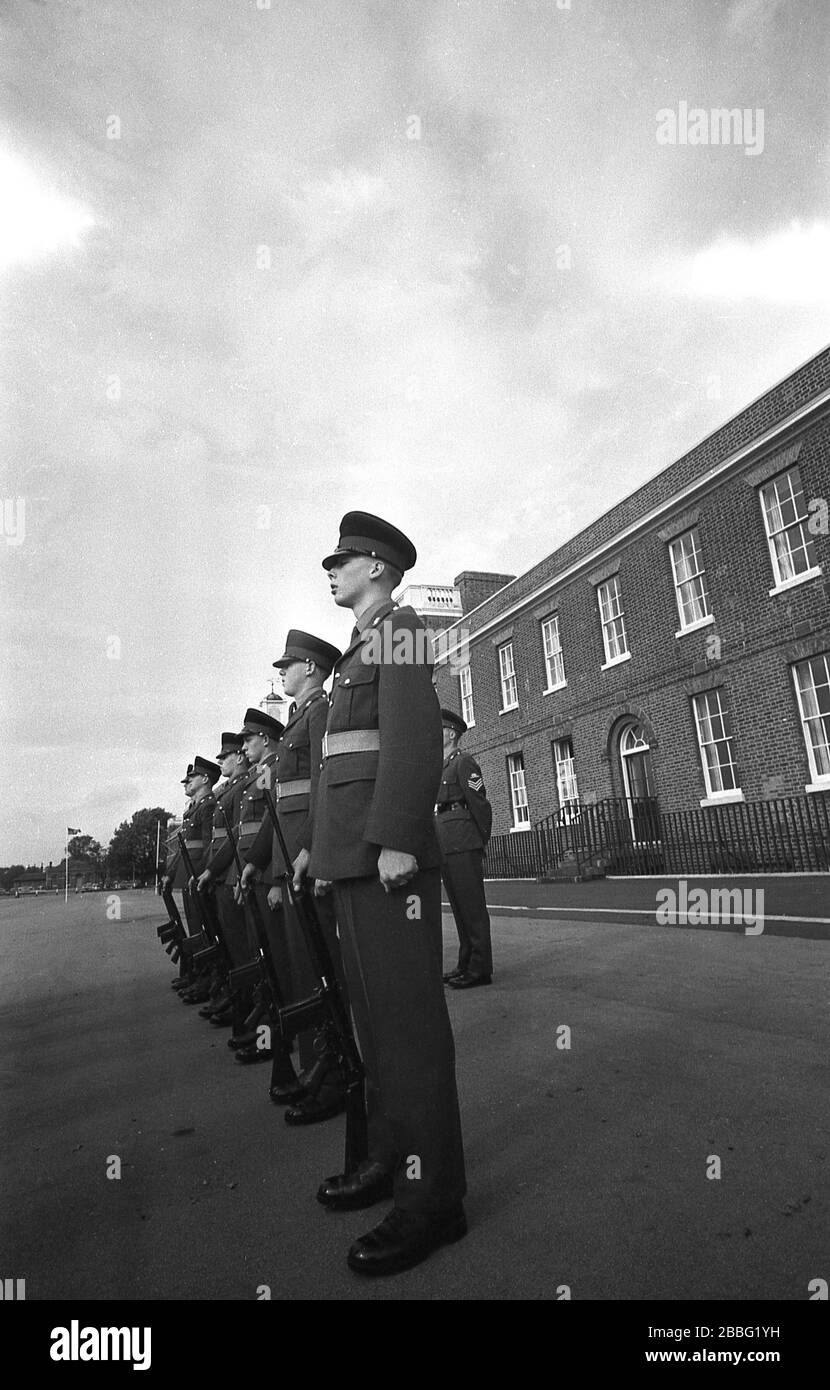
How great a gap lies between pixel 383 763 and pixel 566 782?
18.8 m

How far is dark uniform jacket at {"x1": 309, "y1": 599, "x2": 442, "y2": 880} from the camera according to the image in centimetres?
249

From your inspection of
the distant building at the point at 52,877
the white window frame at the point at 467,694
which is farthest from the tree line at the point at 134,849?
the white window frame at the point at 467,694

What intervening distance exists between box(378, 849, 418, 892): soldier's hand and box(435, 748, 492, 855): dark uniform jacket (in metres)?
3.88

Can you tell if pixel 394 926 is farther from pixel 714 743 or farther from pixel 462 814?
pixel 714 743

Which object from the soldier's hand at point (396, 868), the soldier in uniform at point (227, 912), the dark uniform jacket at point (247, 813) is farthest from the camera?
the soldier in uniform at point (227, 912)

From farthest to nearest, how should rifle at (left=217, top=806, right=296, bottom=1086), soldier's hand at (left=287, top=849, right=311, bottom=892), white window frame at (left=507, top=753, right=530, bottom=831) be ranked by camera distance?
1. white window frame at (left=507, top=753, right=530, bottom=831)
2. rifle at (left=217, top=806, right=296, bottom=1086)
3. soldier's hand at (left=287, top=849, right=311, bottom=892)

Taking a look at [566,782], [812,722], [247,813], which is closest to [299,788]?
[247,813]

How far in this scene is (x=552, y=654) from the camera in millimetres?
21516

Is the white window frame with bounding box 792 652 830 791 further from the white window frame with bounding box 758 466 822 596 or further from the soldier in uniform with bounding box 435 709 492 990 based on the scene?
the soldier in uniform with bounding box 435 709 492 990

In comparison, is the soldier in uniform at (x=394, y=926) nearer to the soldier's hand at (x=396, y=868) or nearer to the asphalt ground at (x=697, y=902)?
the soldier's hand at (x=396, y=868)

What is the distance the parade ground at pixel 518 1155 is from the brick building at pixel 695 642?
9480 millimetres

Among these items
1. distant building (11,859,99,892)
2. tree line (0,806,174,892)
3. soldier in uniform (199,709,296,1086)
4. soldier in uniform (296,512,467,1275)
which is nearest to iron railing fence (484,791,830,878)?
soldier in uniform (199,709,296,1086)

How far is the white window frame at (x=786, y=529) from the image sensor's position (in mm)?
14000
